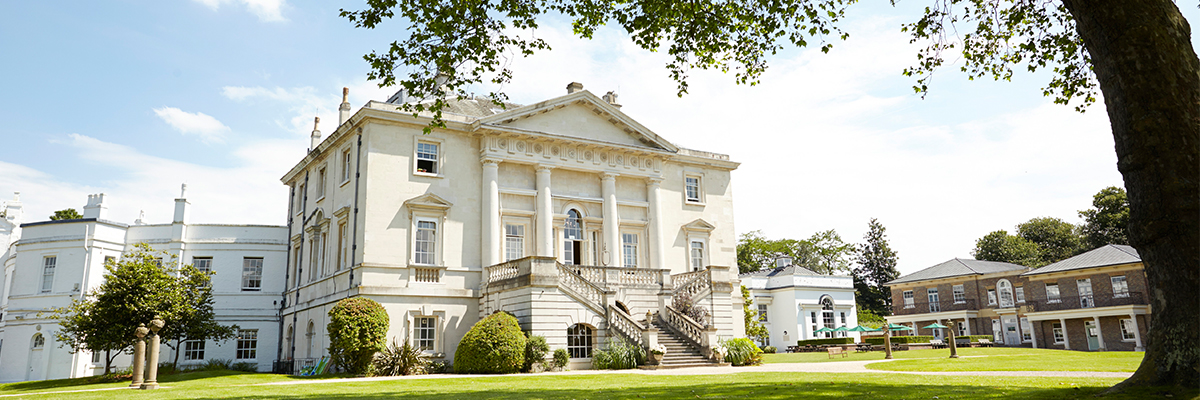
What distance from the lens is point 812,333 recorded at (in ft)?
165

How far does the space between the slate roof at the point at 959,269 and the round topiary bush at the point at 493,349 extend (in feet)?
135

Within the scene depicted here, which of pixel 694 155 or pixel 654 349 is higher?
pixel 694 155

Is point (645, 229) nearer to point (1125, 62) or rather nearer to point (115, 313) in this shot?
point (115, 313)

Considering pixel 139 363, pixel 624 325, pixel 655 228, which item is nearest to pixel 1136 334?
pixel 655 228

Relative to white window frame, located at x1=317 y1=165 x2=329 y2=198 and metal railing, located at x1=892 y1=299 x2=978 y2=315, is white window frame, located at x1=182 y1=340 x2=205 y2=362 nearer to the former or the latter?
white window frame, located at x1=317 y1=165 x2=329 y2=198

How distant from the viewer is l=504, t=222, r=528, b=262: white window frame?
28031 mm

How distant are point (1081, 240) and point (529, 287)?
198ft

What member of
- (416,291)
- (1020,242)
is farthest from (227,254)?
(1020,242)

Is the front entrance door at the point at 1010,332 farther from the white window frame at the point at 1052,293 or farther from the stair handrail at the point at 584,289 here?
the stair handrail at the point at 584,289

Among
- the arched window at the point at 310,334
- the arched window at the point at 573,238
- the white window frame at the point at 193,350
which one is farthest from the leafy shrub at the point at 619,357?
the white window frame at the point at 193,350

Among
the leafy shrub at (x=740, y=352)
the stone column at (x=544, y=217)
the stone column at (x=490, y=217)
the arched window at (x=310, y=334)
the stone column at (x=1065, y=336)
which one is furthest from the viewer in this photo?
the stone column at (x=1065, y=336)

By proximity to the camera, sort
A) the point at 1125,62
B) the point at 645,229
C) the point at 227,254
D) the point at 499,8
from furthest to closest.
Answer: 1. the point at 227,254
2. the point at 645,229
3. the point at 499,8
4. the point at 1125,62

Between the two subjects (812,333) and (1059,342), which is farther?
(812,333)

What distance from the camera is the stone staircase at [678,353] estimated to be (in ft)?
77.2
